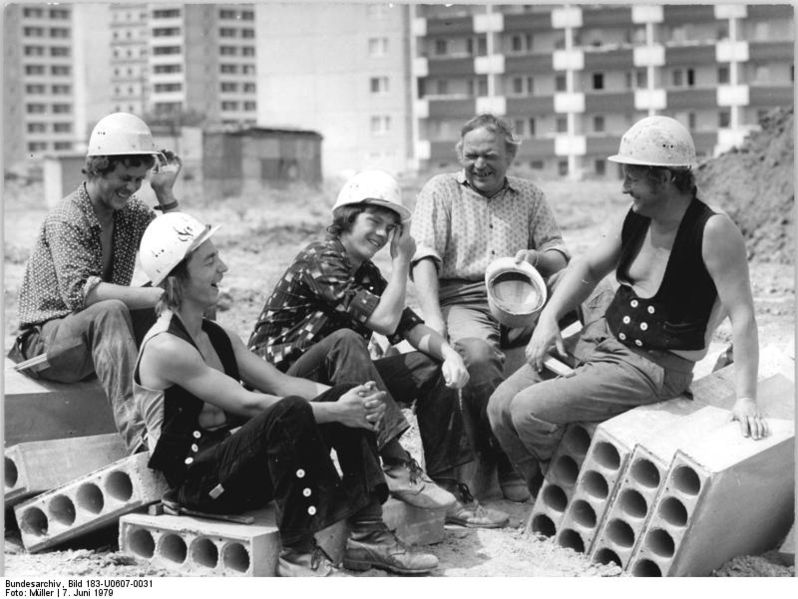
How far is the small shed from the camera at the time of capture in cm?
3919

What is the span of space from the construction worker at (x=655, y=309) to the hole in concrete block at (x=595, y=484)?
0.24 metres

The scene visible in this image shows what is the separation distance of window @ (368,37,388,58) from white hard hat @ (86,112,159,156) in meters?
52.6

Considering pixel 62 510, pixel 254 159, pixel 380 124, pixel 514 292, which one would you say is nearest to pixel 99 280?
pixel 62 510

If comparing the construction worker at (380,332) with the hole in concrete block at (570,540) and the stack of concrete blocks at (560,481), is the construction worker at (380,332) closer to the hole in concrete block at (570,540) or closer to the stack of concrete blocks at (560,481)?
the stack of concrete blocks at (560,481)

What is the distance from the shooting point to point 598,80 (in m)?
55.6

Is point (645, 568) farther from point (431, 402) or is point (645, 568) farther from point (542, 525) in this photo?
point (431, 402)

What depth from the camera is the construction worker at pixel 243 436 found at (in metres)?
4.77

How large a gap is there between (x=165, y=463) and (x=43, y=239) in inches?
60.1

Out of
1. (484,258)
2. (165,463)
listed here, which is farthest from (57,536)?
(484,258)

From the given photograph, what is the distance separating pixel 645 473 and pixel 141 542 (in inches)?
80.8

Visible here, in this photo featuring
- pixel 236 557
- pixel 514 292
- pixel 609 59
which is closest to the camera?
pixel 236 557

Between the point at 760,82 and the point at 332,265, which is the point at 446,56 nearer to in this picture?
the point at 760,82

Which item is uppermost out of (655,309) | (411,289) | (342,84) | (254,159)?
(342,84)

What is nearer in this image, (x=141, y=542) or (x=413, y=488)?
(x=141, y=542)
